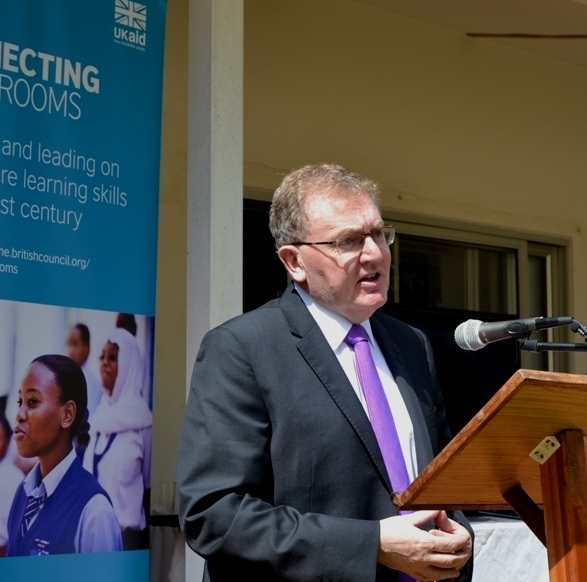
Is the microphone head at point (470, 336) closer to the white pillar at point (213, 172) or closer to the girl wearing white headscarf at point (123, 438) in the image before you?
the white pillar at point (213, 172)

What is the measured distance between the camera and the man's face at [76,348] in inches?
139

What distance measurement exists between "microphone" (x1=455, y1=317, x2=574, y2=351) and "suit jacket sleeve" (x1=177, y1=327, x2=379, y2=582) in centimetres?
39

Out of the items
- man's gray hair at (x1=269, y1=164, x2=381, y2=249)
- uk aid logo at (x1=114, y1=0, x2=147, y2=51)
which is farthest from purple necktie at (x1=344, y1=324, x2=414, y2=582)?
uk aid logo at (x1=114, y1=0, x2=147, y2=51)

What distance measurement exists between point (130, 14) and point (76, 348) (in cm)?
123

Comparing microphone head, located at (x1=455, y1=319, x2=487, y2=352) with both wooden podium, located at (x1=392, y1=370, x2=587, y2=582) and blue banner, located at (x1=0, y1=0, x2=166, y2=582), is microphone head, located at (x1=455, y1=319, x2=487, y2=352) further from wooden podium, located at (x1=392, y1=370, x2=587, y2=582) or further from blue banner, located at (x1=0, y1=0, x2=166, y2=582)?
blue banner, located at (x1=0, y1=0, x2=166, y2=582)

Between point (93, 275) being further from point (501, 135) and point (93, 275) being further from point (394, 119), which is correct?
point (501, 135)

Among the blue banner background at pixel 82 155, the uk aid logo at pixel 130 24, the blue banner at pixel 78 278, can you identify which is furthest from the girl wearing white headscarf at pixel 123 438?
the uk aid logo at pixel 130 24

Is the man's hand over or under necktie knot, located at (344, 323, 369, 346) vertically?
under

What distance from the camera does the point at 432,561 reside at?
2.02 metres

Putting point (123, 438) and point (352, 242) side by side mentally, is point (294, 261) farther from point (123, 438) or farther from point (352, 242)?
point (123, 438)

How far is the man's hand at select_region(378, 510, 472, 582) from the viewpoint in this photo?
6.64ft

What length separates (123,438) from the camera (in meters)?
3.62

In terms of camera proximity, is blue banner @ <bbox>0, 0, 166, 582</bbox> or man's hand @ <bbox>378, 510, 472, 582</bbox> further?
blue banner @ <bbox>0, 0, 166, 582</bbox>

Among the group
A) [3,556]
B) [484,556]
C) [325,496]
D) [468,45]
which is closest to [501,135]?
[468,45]
